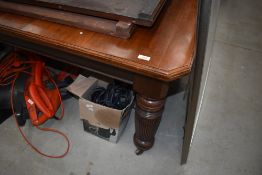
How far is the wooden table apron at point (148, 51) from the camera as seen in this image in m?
0.68


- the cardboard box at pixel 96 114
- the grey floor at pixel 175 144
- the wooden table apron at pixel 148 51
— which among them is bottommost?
the grey floor at pixel 175 144

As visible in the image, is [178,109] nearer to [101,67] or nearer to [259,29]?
[101,67]

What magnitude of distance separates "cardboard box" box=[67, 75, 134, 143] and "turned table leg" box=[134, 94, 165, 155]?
10 centimetres

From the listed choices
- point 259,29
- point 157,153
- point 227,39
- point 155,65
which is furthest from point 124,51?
point 259,29

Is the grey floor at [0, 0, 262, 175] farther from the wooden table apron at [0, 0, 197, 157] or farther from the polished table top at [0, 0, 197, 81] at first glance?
the polished table top at [0, 0, 197, 81]

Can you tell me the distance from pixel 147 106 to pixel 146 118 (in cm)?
7

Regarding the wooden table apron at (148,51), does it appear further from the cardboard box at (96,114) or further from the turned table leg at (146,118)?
the cardboard box at (96,114)

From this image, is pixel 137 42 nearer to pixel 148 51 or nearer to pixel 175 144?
pixel 148 51

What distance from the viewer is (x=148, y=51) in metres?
0.71

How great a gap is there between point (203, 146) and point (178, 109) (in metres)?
0.25

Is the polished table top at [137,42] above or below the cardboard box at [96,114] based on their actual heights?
above

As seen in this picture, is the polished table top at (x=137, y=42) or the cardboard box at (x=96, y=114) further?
the cardboard box at (x=96, y=114)

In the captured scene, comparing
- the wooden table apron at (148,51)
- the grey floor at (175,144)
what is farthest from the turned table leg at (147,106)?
the grey floor at (175,144)

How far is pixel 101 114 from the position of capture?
1.03m
